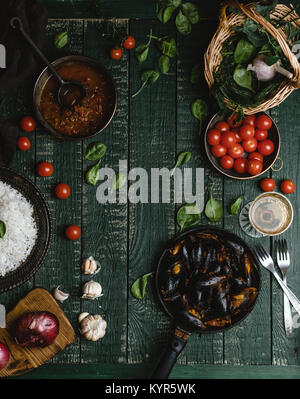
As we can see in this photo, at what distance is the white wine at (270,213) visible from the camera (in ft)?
6.02

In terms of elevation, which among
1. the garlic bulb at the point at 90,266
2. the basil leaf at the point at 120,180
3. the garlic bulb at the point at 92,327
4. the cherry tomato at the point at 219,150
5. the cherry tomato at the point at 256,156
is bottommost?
the garlic bulb at the point at 92,327

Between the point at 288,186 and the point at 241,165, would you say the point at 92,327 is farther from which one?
the point at 288,186

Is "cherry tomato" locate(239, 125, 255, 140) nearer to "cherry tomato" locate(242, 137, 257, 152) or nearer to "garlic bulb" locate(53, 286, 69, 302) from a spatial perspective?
"cherry tomato" locate(242, 137, 257, 152)

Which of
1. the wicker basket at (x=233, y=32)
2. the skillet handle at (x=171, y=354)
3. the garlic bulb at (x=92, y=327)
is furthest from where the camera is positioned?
the garlic bulb at (x=92, y=327)

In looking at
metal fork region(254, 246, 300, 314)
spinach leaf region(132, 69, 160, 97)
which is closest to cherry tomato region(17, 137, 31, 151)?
spinach leaf region(132, 69, 160, 97)

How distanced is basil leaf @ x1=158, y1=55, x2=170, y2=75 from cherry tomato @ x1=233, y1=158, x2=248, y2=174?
1.75 ft

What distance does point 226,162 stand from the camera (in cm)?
180

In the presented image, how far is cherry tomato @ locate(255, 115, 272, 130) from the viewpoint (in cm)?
179

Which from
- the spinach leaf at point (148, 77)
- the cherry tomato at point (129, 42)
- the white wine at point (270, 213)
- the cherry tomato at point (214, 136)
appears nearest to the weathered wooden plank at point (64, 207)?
the cherry tomato at point (129, 42)

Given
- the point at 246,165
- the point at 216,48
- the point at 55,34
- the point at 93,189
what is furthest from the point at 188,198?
the point at 55,34

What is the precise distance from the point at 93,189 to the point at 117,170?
0.47 feet

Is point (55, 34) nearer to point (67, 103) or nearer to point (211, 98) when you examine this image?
point (67, 103)

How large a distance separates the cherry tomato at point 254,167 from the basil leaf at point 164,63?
57 cm

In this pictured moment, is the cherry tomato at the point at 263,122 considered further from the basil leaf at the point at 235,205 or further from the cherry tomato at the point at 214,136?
the basil leaf at the point at 235,205
